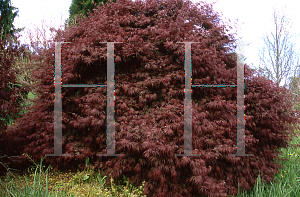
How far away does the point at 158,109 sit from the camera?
3.84 meters

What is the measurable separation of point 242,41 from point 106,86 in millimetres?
3629

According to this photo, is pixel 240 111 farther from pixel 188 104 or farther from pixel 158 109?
pixel 158 109

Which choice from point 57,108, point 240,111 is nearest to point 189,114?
point 240,111

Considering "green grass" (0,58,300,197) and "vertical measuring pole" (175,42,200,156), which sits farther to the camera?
"green grass" (0,58,300,197)

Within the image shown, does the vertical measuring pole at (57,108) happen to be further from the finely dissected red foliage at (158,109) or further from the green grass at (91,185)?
the green grass at (91,185)

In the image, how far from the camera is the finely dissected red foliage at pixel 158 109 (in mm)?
3430

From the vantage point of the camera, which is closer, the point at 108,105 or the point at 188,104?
the point at 188,104

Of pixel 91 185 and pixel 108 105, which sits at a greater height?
pixel 108 105

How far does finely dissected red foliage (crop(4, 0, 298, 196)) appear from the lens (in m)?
3.43

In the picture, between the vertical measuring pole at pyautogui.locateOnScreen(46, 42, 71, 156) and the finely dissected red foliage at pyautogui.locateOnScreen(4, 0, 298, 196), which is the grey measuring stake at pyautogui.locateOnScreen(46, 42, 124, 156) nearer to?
the vertical measuring pole at pyautogui.locateOnScreen(46, 42, 71, 156)

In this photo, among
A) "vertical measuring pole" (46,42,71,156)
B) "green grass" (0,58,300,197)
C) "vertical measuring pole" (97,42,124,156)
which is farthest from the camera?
"vertical measuring pole" (46,42,71,156)

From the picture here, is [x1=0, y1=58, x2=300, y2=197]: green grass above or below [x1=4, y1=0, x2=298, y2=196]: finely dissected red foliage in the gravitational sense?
below

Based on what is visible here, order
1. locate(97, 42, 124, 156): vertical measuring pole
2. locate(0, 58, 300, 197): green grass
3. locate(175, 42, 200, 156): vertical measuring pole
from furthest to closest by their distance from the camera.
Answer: locate(97, 42, 124, 156): vertical measuring pole → locate(0, 58, 300, 197): green grass → locate(175, 42, 200, 156): vertical measuring pole

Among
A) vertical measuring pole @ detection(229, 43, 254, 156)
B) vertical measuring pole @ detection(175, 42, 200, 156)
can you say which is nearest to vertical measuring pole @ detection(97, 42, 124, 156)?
vertical measuring pole @ detection(175, 42, 200, 156)
